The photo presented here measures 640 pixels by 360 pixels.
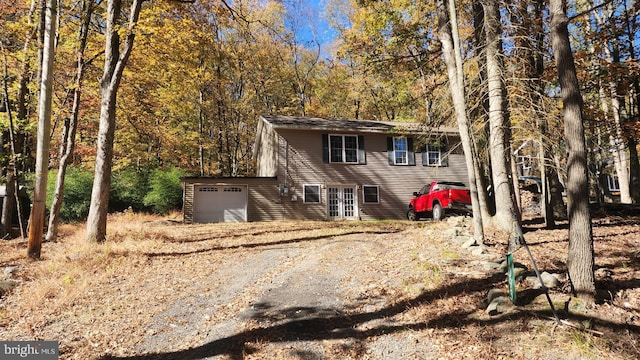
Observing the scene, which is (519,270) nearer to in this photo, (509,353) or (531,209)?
(509,353)

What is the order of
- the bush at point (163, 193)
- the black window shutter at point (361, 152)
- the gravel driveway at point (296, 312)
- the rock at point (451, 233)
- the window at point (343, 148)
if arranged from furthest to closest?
the bush at point (163, 193)
the black window shutter at point (361, 152)
the window at point (343, 148)
the rock at point (451, 233)
the gravel driveway at point (296, 312)

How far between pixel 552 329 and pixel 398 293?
2.08 metres

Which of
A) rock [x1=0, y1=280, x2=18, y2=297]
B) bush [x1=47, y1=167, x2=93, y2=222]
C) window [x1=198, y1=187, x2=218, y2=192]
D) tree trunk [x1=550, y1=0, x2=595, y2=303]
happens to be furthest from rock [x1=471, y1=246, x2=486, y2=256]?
bush [x1=47, y1=167, x2=93, y2=222]

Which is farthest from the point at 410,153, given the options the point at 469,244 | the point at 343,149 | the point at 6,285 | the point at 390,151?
the point at 6,285

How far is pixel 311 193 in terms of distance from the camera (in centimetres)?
1973

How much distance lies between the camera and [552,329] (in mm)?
3807

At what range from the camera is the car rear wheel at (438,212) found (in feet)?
48.3

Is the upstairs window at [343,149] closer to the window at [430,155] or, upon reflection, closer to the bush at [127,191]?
the window at [430,155]

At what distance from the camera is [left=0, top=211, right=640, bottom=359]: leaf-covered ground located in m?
3.92

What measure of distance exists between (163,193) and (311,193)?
10.2m

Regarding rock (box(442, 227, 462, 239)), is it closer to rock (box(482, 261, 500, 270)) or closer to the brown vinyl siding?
rock (box(482, 261, 500, 270))

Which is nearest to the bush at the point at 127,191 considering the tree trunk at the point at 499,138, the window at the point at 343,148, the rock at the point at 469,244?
the window at the point at 343,148

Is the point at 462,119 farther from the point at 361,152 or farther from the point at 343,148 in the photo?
the point at 361,152

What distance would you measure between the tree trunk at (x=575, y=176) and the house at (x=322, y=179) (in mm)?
14250
